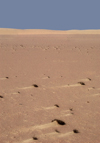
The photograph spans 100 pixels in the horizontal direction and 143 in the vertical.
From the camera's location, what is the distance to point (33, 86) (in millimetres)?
4816

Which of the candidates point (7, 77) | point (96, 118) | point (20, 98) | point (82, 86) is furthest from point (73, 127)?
point (7, 77)

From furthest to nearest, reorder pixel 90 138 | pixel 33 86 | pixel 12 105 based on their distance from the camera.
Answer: pixel 33 86 < pixel 12 105 < pixel 90 138

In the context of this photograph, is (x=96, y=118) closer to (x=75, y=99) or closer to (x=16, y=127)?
(x=75, y=99)

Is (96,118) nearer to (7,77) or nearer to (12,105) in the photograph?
(12,105)

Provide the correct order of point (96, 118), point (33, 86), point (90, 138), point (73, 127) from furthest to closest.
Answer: point (33, 86) < point (96, 118) < point (73, 127) < point (90, 138)

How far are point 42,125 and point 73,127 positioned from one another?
0.41 meters

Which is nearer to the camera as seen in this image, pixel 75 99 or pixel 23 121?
pixel 23 121

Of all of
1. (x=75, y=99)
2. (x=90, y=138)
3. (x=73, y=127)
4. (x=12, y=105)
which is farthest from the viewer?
(x=75, y=99)

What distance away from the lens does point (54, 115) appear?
3.53 metres

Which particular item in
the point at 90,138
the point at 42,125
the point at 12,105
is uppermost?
the point at 12,105

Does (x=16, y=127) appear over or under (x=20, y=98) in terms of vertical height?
under

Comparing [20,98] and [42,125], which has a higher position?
[20,98]

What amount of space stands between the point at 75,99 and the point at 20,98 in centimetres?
95

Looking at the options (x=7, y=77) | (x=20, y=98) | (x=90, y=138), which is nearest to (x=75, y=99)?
(x=20, y=98)
